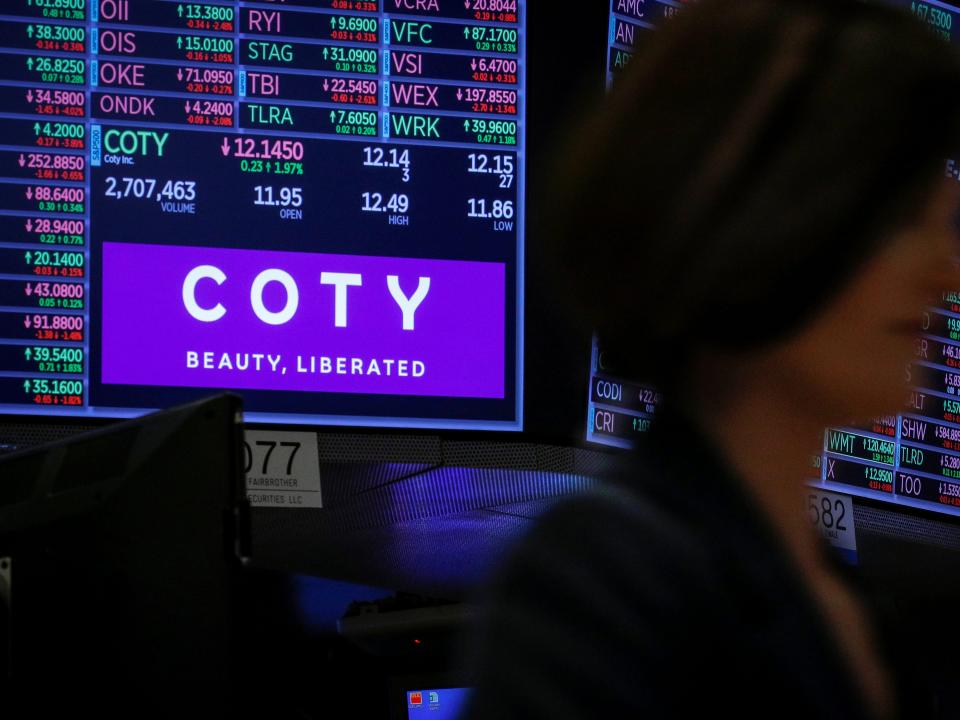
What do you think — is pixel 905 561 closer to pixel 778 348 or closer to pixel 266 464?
pixel 266 464

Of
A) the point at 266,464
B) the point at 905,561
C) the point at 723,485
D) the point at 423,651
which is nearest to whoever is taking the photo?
the point at 723,485

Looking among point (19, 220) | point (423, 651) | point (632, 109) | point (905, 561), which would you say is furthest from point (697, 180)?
point (905, 561)

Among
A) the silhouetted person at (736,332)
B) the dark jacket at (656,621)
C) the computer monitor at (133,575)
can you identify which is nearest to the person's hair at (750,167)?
the silhouetted person at (736,332)

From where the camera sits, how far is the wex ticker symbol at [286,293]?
2.54 metres

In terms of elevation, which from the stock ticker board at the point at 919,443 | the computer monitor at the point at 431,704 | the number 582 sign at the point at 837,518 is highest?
the stock ticker board at the point at 919,443

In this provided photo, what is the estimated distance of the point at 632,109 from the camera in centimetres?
79

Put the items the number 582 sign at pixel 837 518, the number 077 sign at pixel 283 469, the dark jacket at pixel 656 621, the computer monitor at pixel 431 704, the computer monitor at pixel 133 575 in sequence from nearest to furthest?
the dark jacket at pixel 656 621
the computer monitor at pixel 133 575
the number 077 sign at pixel 283 469
the number 582 sign at pixel 837 518
the computer monitor at pixel 431 704

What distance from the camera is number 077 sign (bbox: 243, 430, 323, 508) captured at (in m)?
2.51

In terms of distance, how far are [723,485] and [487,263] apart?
1.94 meters

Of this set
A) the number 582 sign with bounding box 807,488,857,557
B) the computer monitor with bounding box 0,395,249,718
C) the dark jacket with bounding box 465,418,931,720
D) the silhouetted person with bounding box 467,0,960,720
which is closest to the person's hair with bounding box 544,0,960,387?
the silhouetted person with bounding box 467,0,960,720

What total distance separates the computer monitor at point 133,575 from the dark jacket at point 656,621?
39 centimetres

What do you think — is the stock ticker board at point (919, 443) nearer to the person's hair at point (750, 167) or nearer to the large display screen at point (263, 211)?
the large display screen at point (263, 211)

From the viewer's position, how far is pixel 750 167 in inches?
30.2

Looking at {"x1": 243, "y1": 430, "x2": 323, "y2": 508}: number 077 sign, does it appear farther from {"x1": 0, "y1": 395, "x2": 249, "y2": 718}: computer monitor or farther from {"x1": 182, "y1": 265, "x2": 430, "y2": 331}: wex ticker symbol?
{"x1": 0, "y1": 395, "x2": 249, "y2": 718}: computer monitor
